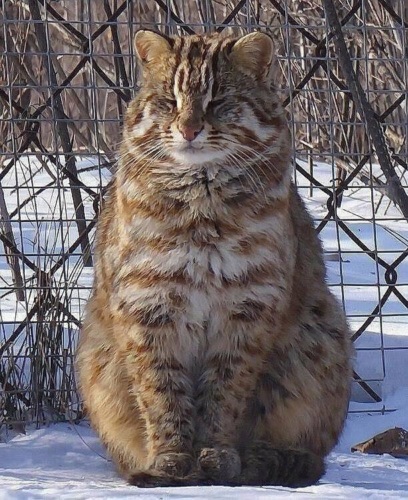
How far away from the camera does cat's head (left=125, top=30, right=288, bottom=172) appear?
10.8 feet

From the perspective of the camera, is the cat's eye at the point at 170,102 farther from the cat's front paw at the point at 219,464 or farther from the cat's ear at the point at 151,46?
the cat's front paw at the point at 219,464

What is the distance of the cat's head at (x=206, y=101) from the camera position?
3289mm

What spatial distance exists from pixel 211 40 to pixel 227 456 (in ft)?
4.28

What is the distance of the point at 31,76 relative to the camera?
538cm

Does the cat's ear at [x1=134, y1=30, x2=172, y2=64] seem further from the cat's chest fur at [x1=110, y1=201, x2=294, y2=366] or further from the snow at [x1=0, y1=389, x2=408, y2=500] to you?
the snow at [x1=0, y1=389, x2=408, y2=500]

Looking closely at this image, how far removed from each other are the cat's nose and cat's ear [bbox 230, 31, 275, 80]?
0.32m

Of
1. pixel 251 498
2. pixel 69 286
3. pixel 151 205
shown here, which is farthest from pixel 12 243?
pixel 251 498

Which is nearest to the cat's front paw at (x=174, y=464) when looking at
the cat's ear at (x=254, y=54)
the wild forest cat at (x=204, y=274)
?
the wild forest cat at (x=204, y=274)

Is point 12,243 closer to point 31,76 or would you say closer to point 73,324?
point 73,324

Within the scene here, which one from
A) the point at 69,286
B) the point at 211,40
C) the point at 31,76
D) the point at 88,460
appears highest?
the point at 31,76

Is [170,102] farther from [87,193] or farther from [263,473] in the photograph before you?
[87,193]

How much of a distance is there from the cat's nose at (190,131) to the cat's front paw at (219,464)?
955 mm

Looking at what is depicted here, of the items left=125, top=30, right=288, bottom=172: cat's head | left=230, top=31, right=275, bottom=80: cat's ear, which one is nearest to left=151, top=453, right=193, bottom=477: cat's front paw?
left=125, top=30, right=288, bottom=172: cat's head

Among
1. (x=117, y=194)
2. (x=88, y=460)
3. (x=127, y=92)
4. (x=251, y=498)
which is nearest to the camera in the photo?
(x=251, y=498)
